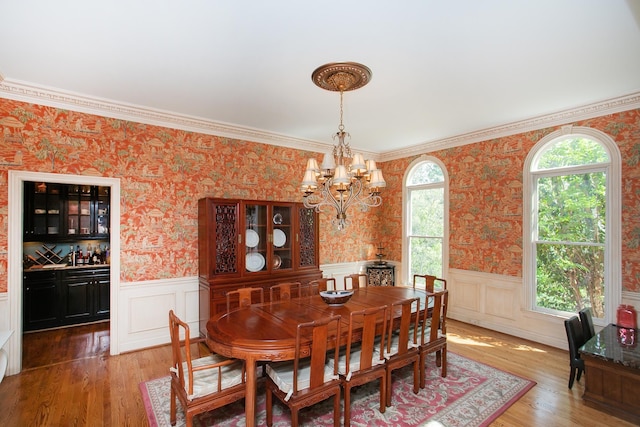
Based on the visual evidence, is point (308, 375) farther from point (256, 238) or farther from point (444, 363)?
point (256, 238)

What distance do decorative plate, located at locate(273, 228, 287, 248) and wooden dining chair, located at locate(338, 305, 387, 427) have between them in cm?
200

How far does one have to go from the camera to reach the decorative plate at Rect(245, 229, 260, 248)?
4098 mm

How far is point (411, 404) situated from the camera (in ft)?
8.72

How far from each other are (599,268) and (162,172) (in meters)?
5.29

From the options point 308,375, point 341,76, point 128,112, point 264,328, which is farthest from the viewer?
point 128,112

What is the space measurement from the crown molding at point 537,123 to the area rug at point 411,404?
301 cm

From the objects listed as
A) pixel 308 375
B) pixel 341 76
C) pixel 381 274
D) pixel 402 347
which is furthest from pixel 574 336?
pixel 341 76

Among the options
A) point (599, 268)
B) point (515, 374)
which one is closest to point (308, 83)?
point (515, 374)

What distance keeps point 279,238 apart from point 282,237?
0.05 metres

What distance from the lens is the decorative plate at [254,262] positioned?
406 cm

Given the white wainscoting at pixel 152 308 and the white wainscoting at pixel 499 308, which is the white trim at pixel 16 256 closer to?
the white wainscoting at pixel 152 308

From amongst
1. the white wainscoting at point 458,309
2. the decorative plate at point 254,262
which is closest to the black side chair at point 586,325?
the white wainscoting at point 458,309

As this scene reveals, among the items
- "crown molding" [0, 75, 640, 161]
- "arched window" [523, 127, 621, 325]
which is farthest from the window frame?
"arched window" [523, 127, 621, 325]

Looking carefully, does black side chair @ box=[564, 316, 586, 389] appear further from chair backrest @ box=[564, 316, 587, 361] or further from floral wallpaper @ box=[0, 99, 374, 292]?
floral wallpaper @ box=[0, 99, 374, 292]
